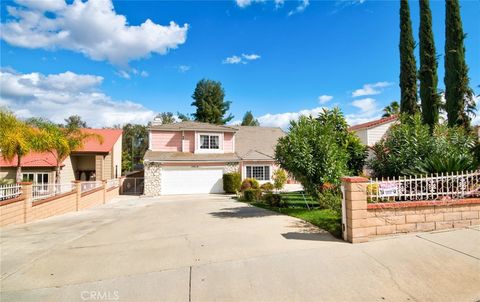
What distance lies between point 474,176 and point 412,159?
185cm

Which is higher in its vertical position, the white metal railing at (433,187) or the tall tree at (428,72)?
the tall tree at (428,72)

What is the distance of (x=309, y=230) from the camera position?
709 cm

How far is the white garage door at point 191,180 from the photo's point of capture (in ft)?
69.6

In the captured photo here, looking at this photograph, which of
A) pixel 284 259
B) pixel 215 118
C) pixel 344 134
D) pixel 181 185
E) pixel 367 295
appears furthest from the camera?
pixel 215 118

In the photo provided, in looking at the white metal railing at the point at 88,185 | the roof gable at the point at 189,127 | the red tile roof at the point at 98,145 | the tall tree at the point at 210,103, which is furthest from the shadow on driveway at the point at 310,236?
the tall tree at the point at 210,103

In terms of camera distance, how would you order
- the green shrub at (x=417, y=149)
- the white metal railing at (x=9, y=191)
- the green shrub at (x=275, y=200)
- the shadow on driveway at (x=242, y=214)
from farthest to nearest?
the green shrub at (x=275, y=200)
the shadow on driveway at (x=242, y=214)
the white metal railing at (x=9, y=191)
the green shrub at (x=417, y=149)

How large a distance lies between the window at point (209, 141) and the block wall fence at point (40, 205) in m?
9.24

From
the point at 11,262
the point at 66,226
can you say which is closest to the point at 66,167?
the point at 66,226

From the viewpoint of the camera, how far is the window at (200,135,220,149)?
2317 cm

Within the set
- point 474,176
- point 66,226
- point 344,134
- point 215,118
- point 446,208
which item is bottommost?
point 66,226

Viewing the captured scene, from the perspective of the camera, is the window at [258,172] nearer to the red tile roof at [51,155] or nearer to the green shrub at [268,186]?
the green shrub at [268,186]

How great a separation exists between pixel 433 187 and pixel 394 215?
1666mm

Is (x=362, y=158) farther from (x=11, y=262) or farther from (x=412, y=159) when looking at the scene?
(x=11, y=262)

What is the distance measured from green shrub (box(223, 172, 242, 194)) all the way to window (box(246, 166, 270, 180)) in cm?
213
